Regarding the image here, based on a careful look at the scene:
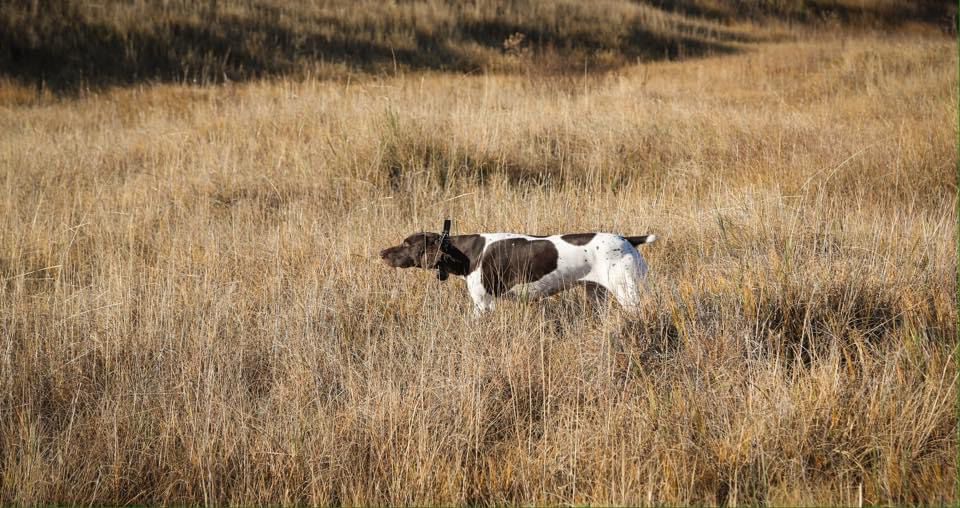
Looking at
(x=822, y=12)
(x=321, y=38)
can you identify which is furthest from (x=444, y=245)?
(x=822, y=12)

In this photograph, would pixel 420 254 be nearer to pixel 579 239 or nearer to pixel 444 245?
pixel 444 245

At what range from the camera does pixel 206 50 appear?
13.7 meters

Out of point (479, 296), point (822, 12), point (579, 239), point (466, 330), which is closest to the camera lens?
point (466, 330)

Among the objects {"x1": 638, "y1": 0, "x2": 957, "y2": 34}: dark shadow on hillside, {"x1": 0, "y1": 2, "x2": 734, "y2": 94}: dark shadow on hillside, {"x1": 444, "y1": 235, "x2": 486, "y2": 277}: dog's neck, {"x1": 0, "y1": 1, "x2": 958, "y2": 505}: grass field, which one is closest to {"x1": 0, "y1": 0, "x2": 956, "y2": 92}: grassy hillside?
{"x1": 0, "y1": 2, "x2": 734, "y2": 94}: dark shadow on hillside

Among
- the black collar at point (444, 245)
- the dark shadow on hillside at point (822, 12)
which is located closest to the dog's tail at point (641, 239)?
the black collar at point (444, 245)

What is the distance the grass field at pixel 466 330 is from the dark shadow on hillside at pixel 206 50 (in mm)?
5610

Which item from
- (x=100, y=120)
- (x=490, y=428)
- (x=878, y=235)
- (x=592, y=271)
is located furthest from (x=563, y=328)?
(x=100, y=120)

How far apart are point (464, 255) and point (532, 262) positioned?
0.39m

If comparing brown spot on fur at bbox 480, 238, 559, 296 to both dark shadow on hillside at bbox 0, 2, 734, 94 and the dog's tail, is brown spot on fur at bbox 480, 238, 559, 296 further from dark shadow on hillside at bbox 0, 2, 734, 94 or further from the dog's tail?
dark shadow on hillside at bbox 0, 2, 734, 94

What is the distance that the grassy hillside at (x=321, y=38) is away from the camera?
40.5 feet

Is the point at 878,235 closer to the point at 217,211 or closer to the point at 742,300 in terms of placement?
the point at 742,300

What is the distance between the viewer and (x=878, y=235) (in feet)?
13.3

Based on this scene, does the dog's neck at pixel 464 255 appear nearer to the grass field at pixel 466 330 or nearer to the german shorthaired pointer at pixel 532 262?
the german shorthaired pointer at pixel 532 262

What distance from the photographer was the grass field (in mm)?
2451
